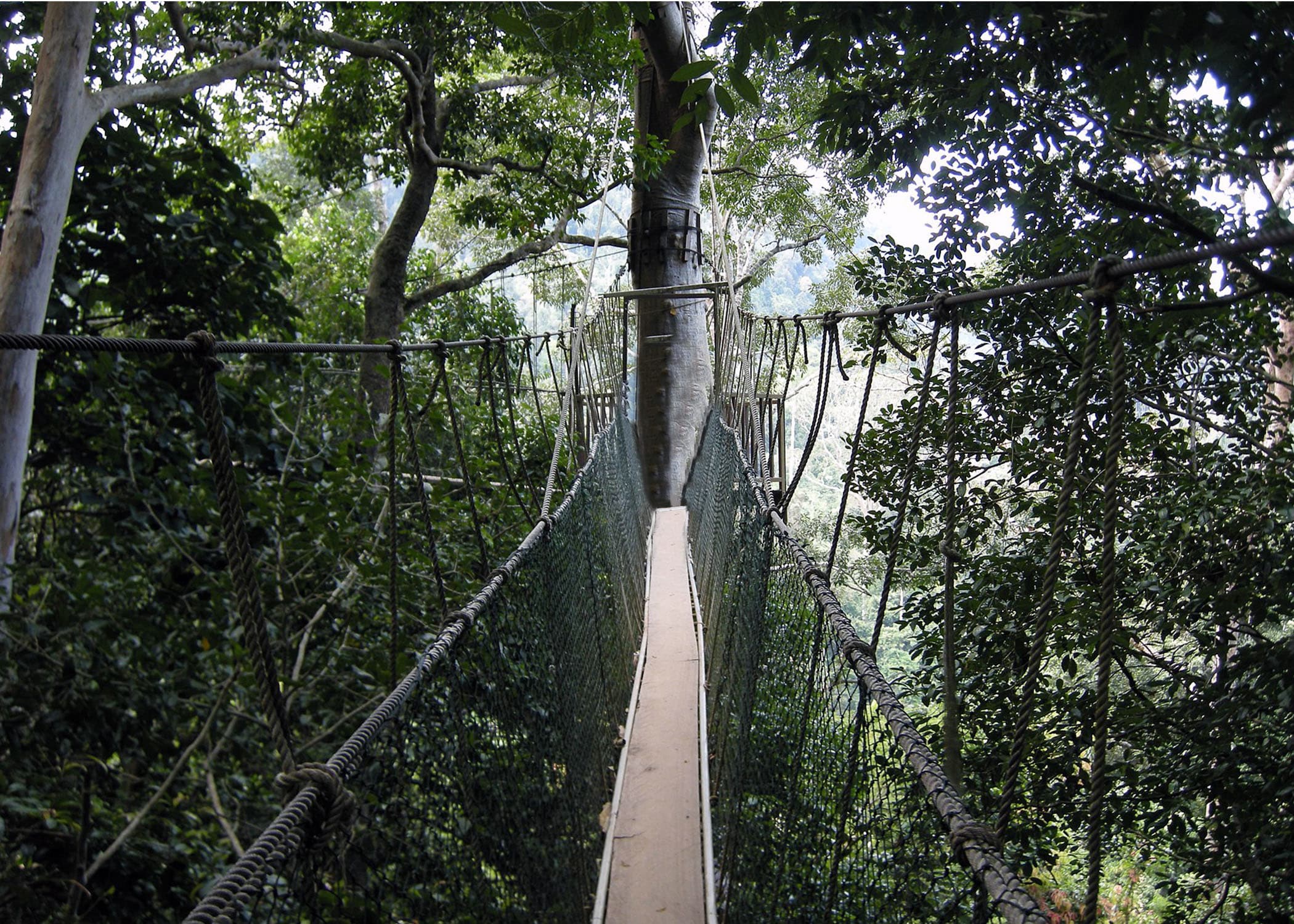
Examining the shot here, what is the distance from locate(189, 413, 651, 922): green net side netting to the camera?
848 millimetres

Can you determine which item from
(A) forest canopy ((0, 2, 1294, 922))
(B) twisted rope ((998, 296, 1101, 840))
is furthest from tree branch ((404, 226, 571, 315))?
(B) twisted rope ((998, 296, 1101, 840))

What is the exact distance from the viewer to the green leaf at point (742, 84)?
47.8 inches

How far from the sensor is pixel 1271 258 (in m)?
1.70

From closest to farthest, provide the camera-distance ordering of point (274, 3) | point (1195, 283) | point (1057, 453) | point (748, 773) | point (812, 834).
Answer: point (812, 834) → point (748, 773) → point (1195, 283) → point (1057, 453) → point (274, 3)

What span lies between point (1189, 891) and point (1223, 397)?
1.21 m

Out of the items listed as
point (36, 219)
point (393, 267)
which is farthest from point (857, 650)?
point (393, 267)

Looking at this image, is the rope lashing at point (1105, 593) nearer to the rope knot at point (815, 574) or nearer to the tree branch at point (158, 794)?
the rope knot at point (815, 574)

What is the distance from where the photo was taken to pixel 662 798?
214 centimetres

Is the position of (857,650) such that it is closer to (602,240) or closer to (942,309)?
(942,309)

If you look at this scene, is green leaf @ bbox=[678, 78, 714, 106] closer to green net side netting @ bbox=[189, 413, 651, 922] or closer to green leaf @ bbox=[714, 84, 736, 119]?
green leaf @ bbox=[714, 84, 736, 119]

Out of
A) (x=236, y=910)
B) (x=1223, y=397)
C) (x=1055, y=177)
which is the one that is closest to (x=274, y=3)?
(x=1055, y=177)

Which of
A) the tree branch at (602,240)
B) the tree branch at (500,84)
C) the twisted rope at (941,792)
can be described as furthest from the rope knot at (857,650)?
the tree branch at (602,240)

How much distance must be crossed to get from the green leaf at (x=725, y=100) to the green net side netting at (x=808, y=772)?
72 centimetres

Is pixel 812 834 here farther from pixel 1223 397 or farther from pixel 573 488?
pixel 1223 397
